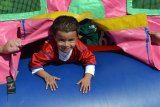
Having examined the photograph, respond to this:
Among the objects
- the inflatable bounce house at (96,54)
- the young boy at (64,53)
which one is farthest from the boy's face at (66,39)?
the inflatable bounce house at (96,54)

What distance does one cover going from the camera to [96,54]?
1.74 meters

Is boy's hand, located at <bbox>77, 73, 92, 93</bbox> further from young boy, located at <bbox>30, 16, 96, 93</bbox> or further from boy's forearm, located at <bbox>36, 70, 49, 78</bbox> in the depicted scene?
boy's forearm, located at <bbox>36, 70, 49, 78</bbox>

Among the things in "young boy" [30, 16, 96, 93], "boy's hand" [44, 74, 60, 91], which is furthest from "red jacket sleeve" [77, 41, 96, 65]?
"boy's hand" [44, 74, 60, 91]

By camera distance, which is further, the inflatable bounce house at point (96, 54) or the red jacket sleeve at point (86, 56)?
the red jacket sleeve at point (86, 56)

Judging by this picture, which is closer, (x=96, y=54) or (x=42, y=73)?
(x=42, y=73)

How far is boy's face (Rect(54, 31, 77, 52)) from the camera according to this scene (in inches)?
60.1

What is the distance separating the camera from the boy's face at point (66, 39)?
1.53 m

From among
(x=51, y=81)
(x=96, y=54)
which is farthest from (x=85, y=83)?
(x=96, y=54)

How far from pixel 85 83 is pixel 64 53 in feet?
0.69

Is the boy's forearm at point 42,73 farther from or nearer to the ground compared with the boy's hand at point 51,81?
farther from the ground

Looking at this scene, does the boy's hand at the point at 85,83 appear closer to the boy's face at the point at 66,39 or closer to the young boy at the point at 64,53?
the young boy at the point at 64,53

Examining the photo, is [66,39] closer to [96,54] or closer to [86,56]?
[86,56]

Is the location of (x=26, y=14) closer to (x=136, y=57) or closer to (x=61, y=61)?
(x=61, y=61)

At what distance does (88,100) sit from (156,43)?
497mm
